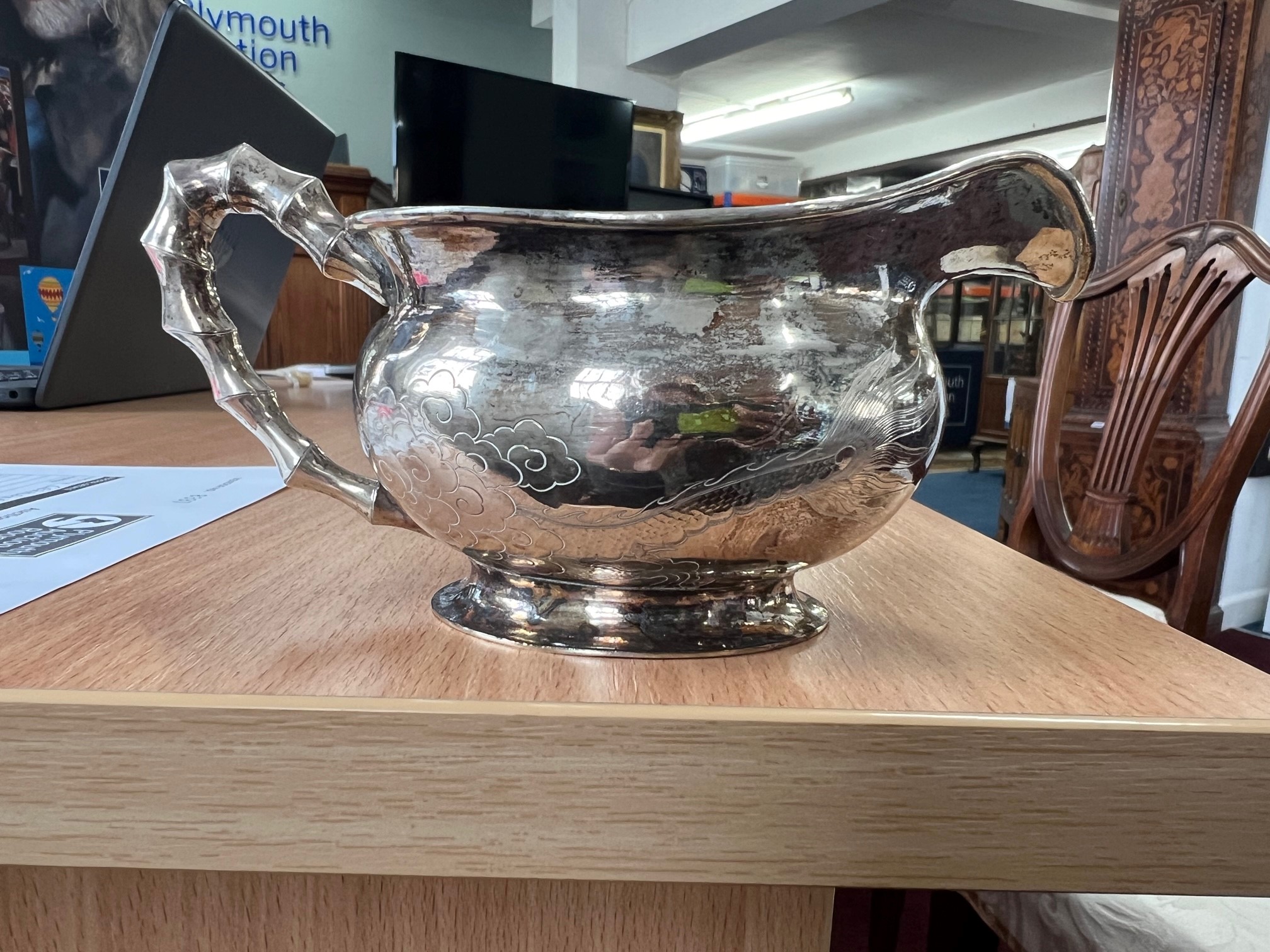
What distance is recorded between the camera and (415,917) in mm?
224

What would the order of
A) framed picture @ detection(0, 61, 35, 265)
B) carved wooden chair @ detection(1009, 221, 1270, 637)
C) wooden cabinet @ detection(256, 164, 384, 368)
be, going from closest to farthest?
carved wooden chair @ detection(1009, 221, 1270, 637) < framed picture @ detection(0, 61, 35, 265) < wooden cabinet @ detection(256, 164, 384, 368)

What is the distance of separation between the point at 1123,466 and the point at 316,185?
723mm

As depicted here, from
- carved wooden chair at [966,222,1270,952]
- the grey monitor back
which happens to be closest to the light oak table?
carved wooden chair at [966,222,1270,952]

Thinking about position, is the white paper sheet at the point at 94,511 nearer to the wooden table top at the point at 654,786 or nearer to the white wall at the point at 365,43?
the wooden table top at the point at 654,786

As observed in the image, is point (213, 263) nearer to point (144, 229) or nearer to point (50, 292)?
point (144, 229)

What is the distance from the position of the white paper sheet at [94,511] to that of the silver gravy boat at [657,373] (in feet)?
0.37

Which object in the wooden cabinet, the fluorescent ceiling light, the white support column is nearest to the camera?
the wooden cabinet

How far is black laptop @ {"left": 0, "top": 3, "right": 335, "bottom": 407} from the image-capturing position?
2.23 feet

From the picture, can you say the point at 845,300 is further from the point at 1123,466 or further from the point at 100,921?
the point at 1123,466

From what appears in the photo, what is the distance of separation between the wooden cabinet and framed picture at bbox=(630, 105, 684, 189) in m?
1.05

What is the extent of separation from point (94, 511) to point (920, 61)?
13.8ft

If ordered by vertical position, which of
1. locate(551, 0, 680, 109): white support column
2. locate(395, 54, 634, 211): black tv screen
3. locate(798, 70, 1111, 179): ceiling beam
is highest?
locate(798, 70, 1111, 179): ceiling beam

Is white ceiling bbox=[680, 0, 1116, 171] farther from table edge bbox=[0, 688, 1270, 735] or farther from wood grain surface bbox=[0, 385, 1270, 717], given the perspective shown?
table edge bbox=[0, 688, 1270, 735]

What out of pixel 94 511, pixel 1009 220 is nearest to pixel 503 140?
pixel 94 511
